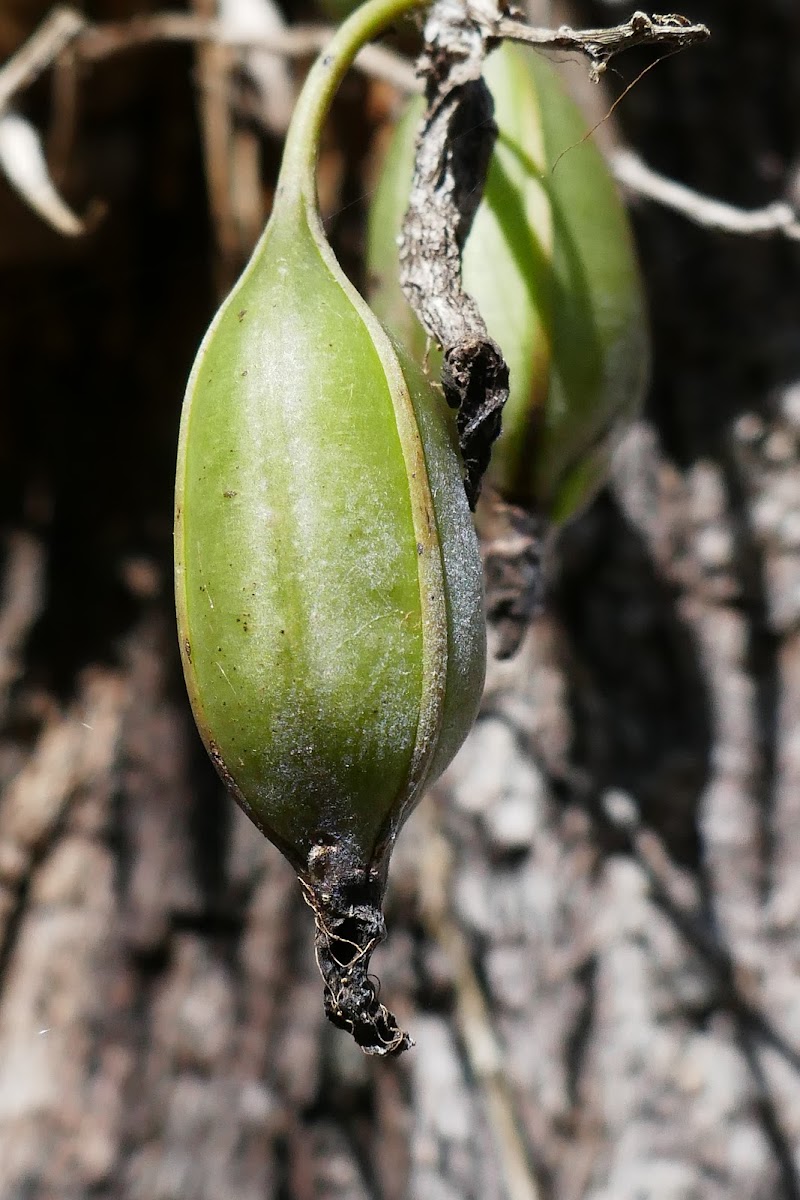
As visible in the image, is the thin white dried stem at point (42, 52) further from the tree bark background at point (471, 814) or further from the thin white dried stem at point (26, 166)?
the tree bark background at point (471, 814)

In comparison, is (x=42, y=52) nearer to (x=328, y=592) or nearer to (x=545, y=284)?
(x=545, y=284)

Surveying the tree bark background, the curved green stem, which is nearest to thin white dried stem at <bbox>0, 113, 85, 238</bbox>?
the tree bark background

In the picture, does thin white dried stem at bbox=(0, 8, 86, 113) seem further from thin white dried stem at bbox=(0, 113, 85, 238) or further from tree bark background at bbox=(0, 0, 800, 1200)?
tree bark background at bbox=(0, 0, 800, 1200)

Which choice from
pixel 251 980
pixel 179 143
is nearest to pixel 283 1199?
pixel 251 980

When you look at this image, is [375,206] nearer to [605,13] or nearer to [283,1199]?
[605,13]

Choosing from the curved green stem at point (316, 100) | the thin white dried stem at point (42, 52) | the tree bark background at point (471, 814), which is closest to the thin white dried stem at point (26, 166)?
the thin white dried stem at point (42, 52)
